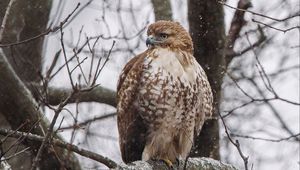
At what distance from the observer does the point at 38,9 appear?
821 cm

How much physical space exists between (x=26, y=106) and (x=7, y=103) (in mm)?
170

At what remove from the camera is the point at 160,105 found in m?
6.29

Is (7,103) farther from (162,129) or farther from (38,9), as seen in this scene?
(38,9)

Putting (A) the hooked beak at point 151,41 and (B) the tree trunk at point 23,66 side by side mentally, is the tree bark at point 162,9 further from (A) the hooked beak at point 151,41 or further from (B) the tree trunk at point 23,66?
(A) the hooked beak at point 151,41

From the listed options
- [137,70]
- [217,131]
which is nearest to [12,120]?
[137,70]

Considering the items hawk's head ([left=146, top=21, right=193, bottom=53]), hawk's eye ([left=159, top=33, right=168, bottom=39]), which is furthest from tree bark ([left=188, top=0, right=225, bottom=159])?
hawk's eye ([left=159, top=33, right=168, bottom=39])

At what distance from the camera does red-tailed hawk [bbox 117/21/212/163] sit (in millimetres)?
6289

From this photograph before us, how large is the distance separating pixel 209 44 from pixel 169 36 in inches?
16.9

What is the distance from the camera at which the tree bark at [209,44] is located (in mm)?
6852

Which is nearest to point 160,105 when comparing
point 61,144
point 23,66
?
point 61,144

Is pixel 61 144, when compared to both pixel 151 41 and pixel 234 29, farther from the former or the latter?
pixel 234 29

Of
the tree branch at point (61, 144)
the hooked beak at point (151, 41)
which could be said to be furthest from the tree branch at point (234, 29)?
the tree branch at point (61, 144)

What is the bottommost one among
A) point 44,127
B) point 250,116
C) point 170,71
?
point 250,116

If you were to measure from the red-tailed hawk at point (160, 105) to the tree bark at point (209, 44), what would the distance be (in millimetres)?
268
